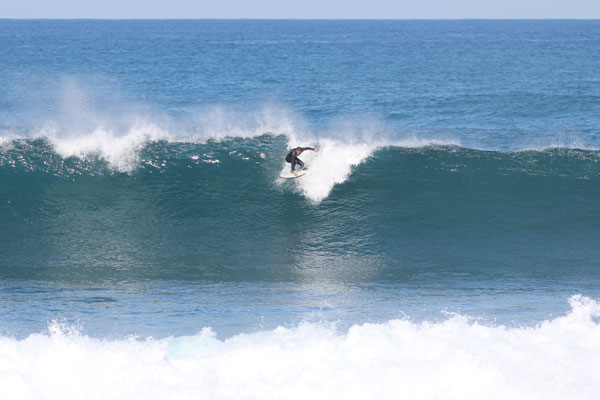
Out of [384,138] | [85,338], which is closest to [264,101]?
[384,138]

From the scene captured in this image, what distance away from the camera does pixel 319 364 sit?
32.0 ft

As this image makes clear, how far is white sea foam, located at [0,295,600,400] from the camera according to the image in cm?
929

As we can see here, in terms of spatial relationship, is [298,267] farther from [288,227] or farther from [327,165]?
[327,165]

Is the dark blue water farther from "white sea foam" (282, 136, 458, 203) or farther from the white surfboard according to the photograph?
the white surfboard

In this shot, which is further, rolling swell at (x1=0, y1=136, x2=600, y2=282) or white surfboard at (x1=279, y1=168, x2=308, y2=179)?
white surfboard at (x1=279, y1=168, x2=308, y2=179)

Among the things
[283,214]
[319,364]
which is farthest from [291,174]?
[319,364]

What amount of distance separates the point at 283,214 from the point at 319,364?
7.28m

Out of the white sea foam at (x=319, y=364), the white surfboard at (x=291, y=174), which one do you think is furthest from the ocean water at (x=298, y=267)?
the white surfboard at (x=291, y=174)

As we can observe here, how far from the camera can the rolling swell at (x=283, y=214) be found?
1392cm

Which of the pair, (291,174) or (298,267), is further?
(291,174)

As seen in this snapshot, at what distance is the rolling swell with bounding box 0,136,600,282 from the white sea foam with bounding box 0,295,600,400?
3095 millimetres

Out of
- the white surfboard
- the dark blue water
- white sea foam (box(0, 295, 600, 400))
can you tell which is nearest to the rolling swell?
the dark blue water

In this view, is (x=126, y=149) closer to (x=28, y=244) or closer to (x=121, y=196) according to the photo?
(x=121, y=196)

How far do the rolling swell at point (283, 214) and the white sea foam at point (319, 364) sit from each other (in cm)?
309
